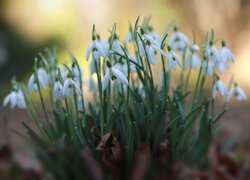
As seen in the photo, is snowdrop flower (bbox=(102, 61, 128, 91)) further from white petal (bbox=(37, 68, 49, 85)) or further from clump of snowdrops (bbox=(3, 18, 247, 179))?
white petal (bbox=(37, 68, 49, 85))

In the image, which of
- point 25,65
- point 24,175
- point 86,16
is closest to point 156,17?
point 86,16

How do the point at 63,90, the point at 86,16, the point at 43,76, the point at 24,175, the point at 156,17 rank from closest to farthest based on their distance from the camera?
1. the point at 63,90
2. the point at 43,76
3. the point at 24,175
4. the point at 156,17
5. the point at 86,16

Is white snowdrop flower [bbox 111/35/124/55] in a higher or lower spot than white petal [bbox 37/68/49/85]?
lower

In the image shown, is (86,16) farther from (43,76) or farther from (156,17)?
(43,76)

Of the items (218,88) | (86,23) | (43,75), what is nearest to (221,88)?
(218,88)

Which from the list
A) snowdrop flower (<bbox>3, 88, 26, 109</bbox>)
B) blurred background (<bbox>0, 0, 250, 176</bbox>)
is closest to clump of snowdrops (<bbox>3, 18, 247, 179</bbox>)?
snowdrop flower (<bbox>3, 88, 26, 109</bbox>)

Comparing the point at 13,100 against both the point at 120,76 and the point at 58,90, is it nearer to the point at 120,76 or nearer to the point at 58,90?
the point at 58,90
